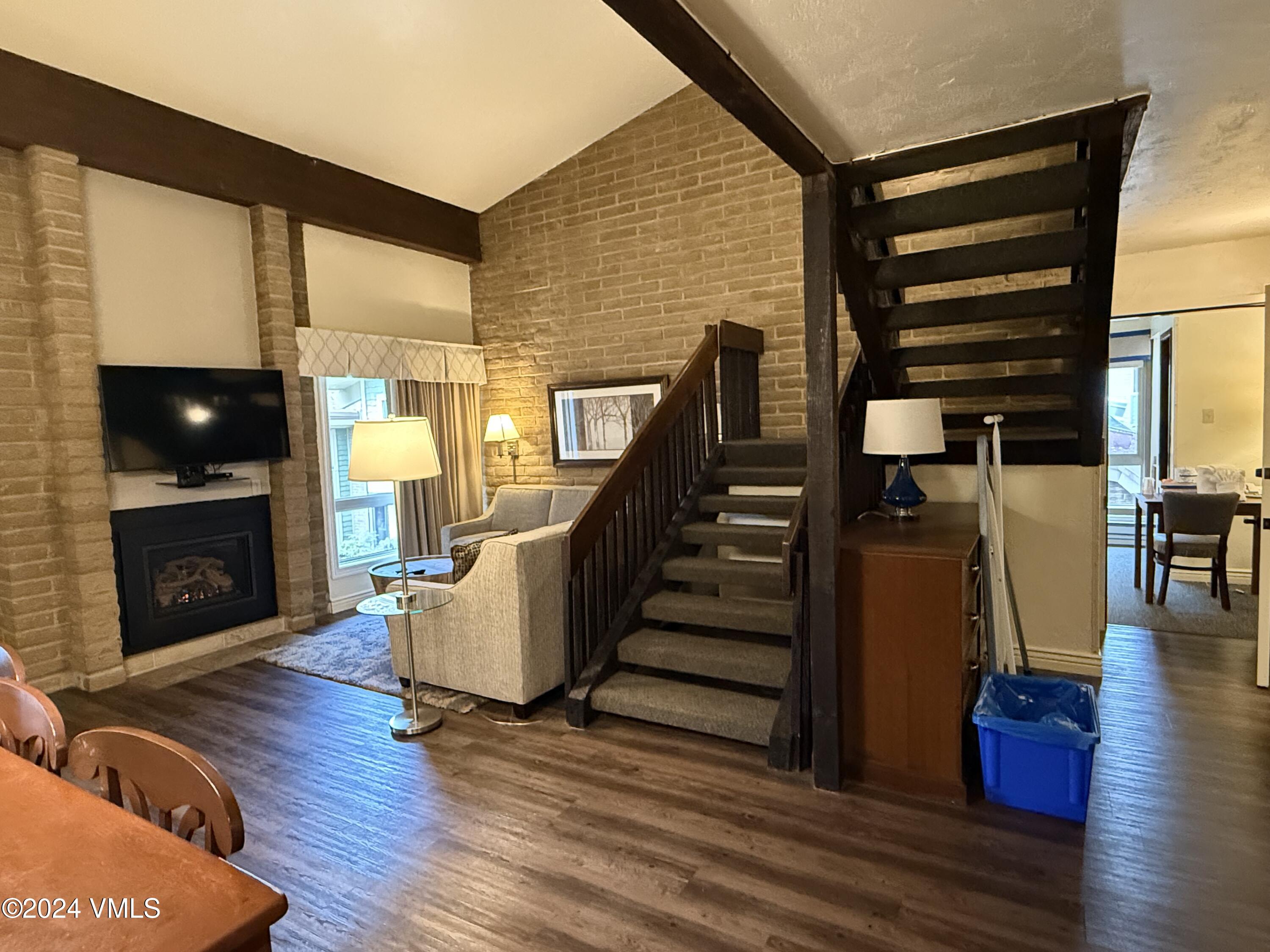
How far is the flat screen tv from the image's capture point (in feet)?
14.0

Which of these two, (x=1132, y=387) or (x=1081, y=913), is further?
(x=1132, y=387)

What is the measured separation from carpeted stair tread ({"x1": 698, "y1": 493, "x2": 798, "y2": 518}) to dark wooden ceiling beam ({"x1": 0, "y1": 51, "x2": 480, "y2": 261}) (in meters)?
3.68

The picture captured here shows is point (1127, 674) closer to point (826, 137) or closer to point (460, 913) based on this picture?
point (826, 137)

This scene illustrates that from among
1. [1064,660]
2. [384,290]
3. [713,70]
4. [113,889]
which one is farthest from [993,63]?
[384,290]

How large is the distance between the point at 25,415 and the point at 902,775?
4872 mm

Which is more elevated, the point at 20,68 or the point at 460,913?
the point at 20,68

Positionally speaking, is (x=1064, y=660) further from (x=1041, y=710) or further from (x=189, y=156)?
(x=189, y=156)

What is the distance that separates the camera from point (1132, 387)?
8.92 metres

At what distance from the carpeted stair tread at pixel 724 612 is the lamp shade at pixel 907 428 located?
2.88 feet

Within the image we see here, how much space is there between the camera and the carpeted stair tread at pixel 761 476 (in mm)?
4109

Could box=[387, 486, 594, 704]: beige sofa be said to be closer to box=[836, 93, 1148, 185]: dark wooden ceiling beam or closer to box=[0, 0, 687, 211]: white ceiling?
box=[836, 93, 1148, 185]: dark wooden ceiling beam

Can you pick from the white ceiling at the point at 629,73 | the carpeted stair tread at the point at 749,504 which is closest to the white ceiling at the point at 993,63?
the white ceiling at the point at 629,73

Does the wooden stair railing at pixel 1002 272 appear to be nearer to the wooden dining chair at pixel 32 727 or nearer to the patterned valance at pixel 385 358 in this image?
the wooden dining chair at pixel 32 727

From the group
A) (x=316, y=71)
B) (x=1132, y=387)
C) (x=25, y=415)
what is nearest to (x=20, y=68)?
(x=316, y=71)
